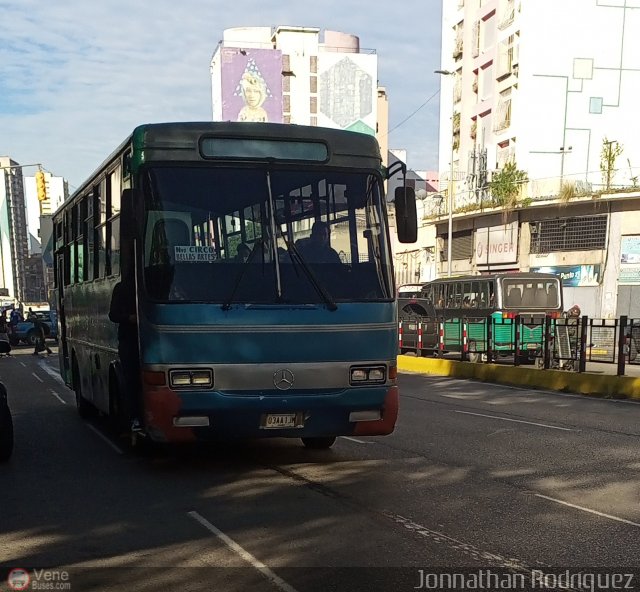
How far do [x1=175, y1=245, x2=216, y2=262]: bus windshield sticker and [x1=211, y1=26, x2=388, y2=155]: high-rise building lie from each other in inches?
3457

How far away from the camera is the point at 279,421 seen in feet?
23.5

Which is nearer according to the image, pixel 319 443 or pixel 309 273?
pixel 309 273

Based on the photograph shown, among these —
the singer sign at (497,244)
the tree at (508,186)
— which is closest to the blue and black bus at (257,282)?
the tree at (508,186)

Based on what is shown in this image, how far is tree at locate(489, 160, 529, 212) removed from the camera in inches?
1508

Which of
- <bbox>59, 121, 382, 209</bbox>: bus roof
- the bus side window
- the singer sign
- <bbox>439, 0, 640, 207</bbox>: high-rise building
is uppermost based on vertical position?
<bbox>439, 0, 640, 207</bbox>: high-rise building

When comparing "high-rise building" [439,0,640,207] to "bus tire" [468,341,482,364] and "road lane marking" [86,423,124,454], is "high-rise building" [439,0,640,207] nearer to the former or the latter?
"bus tire" [468,341,482,364]

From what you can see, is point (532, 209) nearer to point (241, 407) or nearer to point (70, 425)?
point (70, 425)

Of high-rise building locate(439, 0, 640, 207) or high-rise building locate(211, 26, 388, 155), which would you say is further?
high-rise building locate(211, 26, 388, 155)

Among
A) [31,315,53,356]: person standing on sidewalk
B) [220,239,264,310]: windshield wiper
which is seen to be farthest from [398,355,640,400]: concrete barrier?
[31,315,53,356]: person standing on sidewalk

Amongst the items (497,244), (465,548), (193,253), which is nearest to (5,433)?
(193,253)

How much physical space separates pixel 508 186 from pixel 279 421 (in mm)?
33539

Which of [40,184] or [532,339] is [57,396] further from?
[40,184]

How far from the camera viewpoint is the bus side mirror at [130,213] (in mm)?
7148

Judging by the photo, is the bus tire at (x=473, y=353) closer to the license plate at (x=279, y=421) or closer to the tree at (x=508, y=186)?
the license plate at (x=279, y=421)
